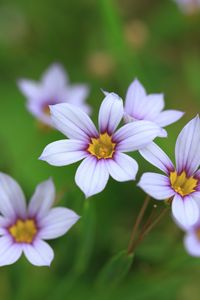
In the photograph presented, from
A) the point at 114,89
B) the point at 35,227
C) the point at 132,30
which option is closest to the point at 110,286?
the point at 35,227

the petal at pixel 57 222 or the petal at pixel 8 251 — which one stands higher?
the petal at pixel 57 222

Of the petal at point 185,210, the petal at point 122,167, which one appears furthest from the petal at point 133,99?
the petal at point 185,210

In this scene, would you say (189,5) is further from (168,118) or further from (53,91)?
(168,118)

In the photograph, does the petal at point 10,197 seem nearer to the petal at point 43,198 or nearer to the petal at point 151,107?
the petal at point 43,198

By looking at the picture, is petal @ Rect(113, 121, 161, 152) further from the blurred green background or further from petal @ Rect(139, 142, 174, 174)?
the blurred green background

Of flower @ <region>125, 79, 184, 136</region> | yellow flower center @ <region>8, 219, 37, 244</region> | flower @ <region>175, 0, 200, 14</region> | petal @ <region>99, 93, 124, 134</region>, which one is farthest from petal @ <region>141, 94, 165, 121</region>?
flower @ <region>175, 0, 200, 14</region>

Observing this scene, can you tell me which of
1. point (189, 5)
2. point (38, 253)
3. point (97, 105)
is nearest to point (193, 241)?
point (38, 253)
